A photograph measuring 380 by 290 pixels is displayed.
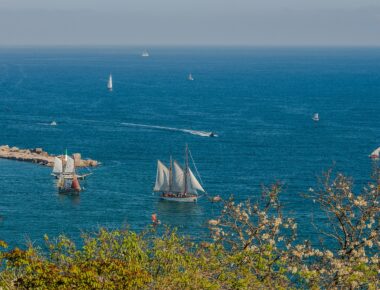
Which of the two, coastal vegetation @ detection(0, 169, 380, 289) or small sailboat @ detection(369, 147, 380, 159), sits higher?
coastal vegetation @ detection(0, 169, 380, 289)

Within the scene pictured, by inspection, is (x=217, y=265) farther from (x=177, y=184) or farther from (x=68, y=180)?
(x=68, y=180)

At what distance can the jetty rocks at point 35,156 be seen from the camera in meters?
107

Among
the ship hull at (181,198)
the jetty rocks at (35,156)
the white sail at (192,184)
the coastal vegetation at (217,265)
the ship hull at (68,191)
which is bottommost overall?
the ship hull at (181,198)

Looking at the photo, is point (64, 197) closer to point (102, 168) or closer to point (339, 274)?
point (102, 168)

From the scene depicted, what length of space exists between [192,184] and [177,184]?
2.53 meters

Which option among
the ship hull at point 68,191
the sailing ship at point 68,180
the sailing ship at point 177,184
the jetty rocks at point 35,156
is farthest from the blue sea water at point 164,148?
the jetty rocks at point 35,156

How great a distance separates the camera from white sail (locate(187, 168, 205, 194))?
3605 inches

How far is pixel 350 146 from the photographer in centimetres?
11938

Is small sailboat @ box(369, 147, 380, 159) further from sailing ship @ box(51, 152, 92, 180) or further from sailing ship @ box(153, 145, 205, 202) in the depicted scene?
sailing ship @ box(51, 152, 92, 180)

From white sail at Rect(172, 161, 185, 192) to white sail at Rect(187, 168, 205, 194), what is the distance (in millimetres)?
941

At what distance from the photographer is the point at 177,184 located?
309 feet

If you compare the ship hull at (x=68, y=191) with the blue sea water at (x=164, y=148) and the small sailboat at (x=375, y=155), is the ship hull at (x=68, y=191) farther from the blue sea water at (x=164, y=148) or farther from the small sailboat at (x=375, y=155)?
the small sailboat at (x=375, y=155)

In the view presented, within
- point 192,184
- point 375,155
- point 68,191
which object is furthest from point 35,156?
point 375,155

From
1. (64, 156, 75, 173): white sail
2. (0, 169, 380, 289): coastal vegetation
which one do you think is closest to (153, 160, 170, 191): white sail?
(64, 156, 75, 173): white sail
